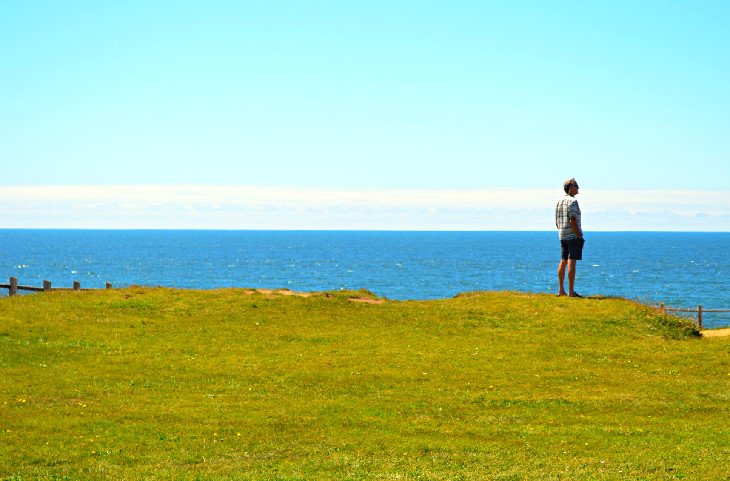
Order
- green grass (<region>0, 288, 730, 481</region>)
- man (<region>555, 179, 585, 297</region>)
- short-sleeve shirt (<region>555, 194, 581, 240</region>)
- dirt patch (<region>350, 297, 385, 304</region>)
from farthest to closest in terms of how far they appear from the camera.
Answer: dirt patch (<region>350, 297, 385, 304</region>), short-sleeve shirt (<region>555, 194, 581, 240</region>), man (<region>555, 179, 585, 297</region>), green grass (<region>0, 288, 730, 481</region>)

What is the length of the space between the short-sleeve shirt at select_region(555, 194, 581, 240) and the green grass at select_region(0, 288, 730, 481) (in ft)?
7.72

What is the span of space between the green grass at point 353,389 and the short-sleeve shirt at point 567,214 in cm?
235

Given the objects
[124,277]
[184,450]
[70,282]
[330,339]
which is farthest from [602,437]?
[124,277]

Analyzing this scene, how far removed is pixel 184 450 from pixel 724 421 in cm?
1075

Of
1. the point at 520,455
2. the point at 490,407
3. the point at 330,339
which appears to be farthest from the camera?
the point at 330,339

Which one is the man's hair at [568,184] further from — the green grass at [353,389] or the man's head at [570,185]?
the green grass at [353,389]

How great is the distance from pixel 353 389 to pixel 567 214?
522 inches

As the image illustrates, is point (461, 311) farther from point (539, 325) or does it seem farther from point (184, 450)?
point (184, 450)

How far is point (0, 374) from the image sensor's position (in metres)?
21.0

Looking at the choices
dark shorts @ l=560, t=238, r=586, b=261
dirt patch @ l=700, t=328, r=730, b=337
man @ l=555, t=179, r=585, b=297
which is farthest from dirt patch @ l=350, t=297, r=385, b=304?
dirt patch @ l=700, t=328, r=730, b=337

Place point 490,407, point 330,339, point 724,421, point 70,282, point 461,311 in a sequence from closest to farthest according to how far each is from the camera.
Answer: point 724,421 < point 490,407 < point 330,339 < point 461,311 < point 70,282

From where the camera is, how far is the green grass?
14352 mm

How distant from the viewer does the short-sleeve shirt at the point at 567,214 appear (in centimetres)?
2992

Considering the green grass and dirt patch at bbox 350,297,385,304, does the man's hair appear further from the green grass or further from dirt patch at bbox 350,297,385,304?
dirt patch at bbox 350,297,385,304
